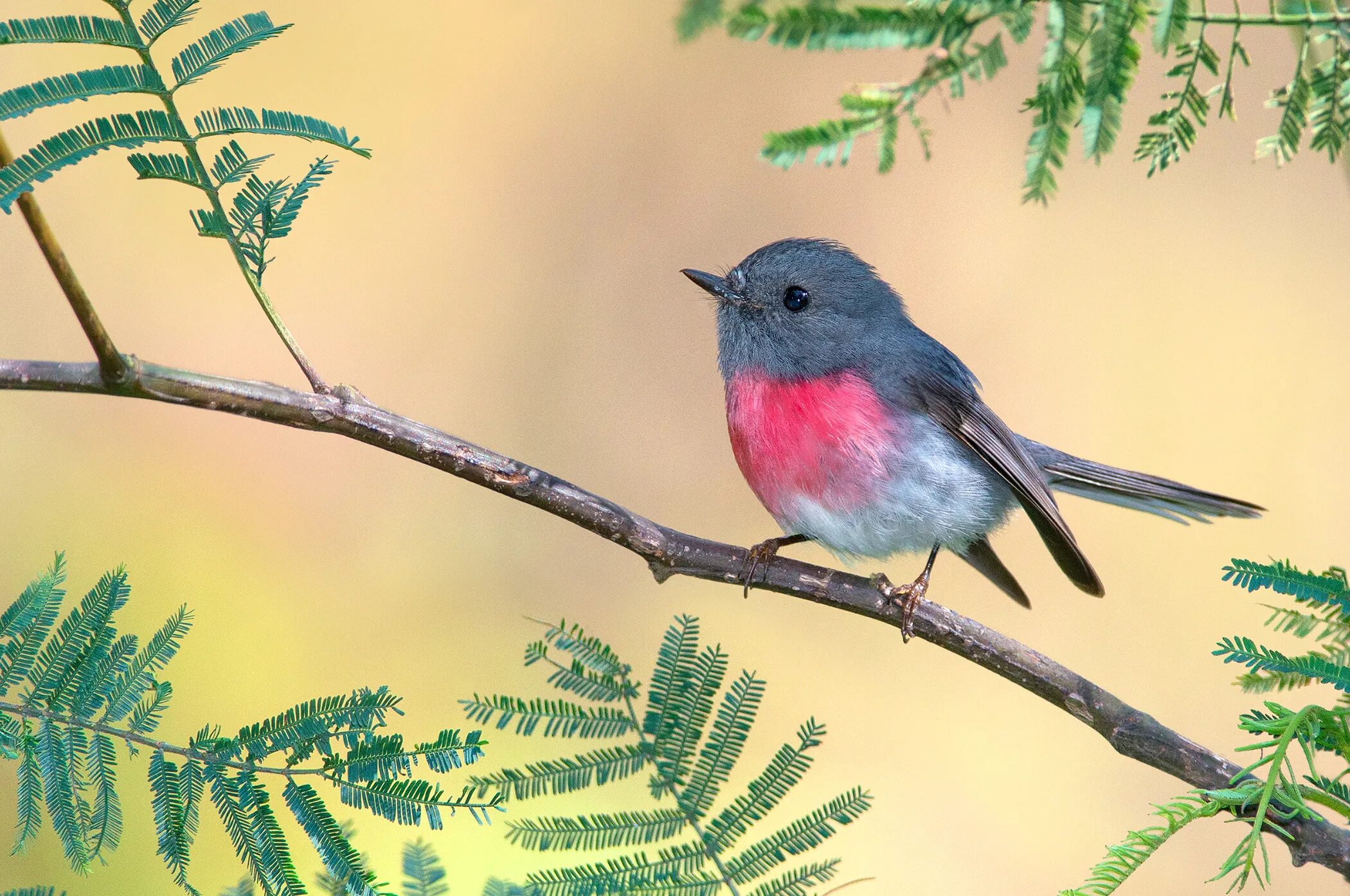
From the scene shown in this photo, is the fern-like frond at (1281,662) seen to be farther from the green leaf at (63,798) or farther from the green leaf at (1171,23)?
the green leaf at (63,798)

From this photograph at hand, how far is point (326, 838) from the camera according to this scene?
1427mm

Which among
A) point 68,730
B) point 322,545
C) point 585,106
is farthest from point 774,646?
point 68,730

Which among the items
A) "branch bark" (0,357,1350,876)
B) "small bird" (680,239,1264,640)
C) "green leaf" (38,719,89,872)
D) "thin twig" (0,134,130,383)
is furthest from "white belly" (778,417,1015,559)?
"green leaf" (38,719,89,872)

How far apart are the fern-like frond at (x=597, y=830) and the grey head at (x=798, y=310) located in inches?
69.7

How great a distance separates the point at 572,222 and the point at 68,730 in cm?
442

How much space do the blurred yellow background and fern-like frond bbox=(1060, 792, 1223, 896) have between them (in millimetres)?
2915

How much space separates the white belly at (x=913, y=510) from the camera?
9.91ft

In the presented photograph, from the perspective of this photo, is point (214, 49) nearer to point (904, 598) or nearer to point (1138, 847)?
point (1138, 847)

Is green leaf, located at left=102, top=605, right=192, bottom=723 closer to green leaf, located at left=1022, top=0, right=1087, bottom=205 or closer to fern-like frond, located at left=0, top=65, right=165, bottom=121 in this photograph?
fern-like frond, located at left=0, top=65, right=165, bottom=121

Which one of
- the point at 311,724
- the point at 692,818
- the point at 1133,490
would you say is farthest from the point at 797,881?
the point at 1133,490

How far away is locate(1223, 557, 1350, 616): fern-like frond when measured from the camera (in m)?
1.67

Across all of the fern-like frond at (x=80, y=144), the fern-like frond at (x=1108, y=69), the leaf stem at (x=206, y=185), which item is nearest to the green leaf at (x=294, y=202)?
the leaf stem at (x=206, y=185)

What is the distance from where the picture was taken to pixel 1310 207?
5.28 meters

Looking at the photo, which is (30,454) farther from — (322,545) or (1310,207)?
(1310,207)
